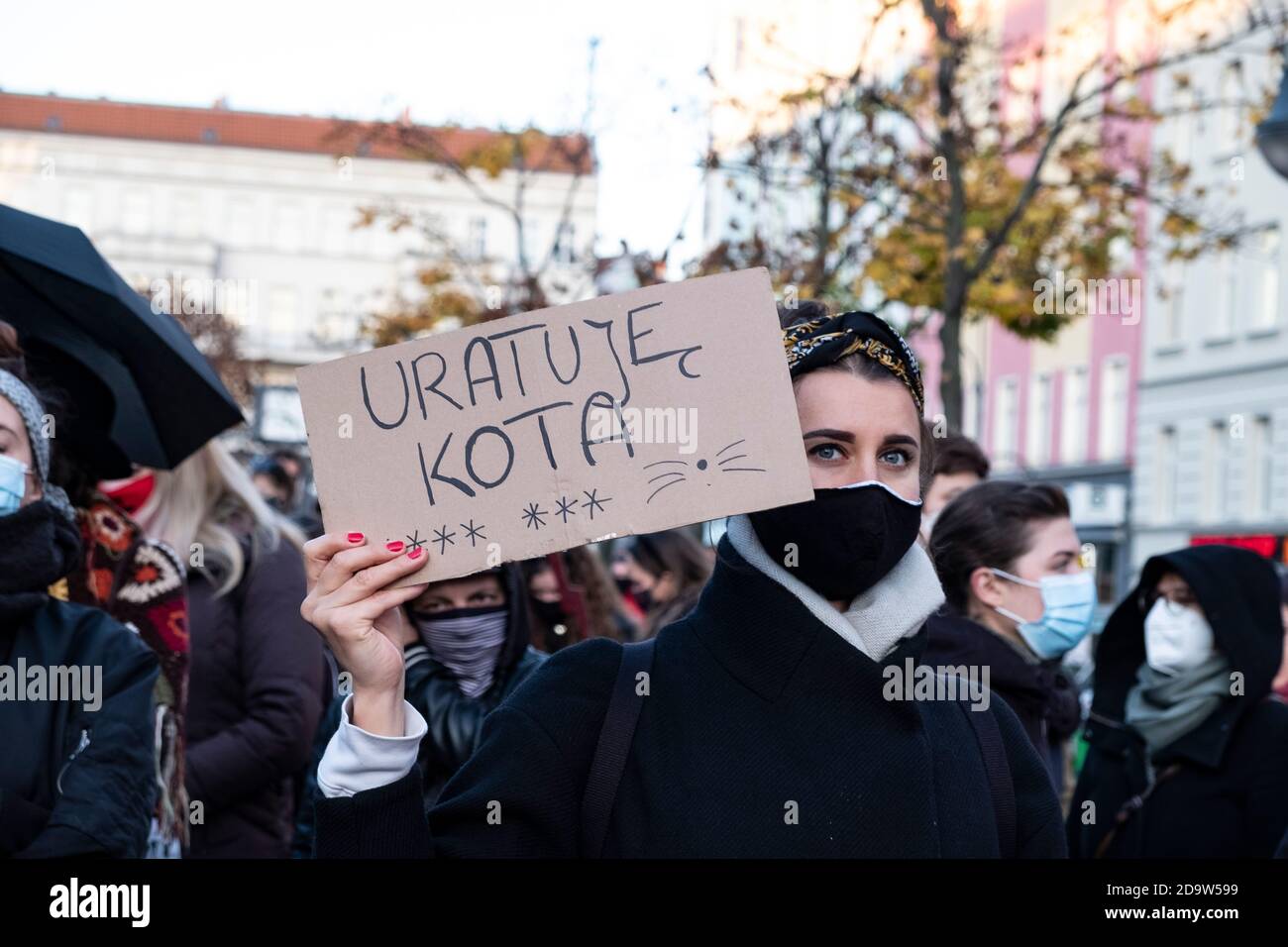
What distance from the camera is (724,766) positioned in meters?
2.63

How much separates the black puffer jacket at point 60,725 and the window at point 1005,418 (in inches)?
1755

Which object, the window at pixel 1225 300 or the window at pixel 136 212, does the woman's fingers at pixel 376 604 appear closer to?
the window at pixel 1225 300

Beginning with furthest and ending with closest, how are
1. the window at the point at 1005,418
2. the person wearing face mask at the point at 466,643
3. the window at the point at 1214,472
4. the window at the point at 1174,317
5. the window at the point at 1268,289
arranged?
the window at the point at 1005,418
the window at the point at 1174,317
the window at the point at 1214,472
the window at the point at 1268,289
the person wearing face mask at the point at 466,643

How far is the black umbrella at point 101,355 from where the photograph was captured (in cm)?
419

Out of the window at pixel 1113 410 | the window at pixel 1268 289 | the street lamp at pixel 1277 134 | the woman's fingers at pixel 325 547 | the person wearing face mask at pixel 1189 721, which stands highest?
the window at pixel 1268 289

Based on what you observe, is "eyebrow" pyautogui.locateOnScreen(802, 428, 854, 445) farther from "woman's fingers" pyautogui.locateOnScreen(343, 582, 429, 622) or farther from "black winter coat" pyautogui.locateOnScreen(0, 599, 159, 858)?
"black winter coat" pyautogui.locateOnScreen(0, 599, 159, 858)

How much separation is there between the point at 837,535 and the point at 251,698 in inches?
118

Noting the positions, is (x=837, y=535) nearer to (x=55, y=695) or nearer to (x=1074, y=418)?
(x=55, y=695)

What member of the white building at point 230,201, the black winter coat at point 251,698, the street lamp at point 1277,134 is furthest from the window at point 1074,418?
the black winter coat at point 251,698

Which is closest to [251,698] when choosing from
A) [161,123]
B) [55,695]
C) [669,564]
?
[55,695]

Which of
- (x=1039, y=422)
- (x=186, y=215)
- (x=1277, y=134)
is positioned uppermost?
(x=186, y=215)
